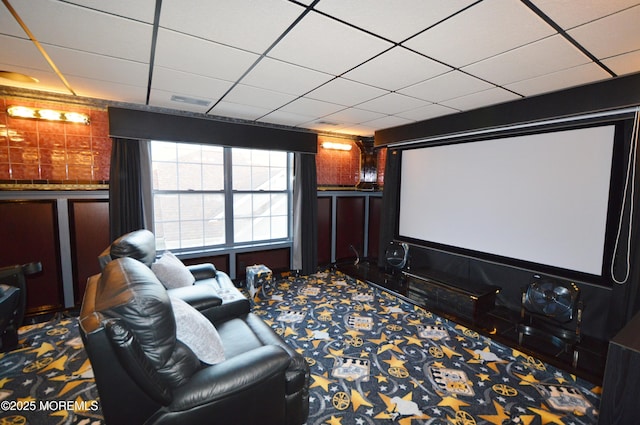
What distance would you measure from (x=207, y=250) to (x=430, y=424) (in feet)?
11.9

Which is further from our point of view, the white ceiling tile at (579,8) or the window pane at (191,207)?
the window pane at (191,207)

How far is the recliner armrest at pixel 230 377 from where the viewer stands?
1382 mm

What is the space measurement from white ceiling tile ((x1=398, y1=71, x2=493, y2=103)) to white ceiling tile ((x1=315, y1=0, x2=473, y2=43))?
93 centimetres

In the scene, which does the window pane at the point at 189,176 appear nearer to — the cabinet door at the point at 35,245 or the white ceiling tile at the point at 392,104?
the cabinet door at the point at 35,245

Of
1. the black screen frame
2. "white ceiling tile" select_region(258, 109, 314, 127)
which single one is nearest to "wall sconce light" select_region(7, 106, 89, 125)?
"white ceiling tile" select_region(258, 109, 314, 127)

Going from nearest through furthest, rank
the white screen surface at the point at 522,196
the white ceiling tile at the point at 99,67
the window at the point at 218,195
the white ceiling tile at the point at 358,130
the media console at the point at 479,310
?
the white ceiling tile at the point at 99,67 → the media console at the point at 479,310 → the white screen surface at the point at 522,196 → the window at the point at 218,195 → the white ceiling tile at the point at 358,130

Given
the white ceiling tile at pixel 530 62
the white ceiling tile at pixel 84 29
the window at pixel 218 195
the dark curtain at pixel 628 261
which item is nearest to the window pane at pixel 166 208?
the window at pixel 218 195

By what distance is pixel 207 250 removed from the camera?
14.4 ft

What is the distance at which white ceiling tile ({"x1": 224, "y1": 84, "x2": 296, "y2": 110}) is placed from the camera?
117 inches

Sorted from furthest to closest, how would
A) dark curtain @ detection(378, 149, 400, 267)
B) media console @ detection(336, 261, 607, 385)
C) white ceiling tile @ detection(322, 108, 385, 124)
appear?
dark curtain @ detection(378, 149, 400, 267)
white ceiling tile @ detection(322, 108, 385, 124)
media console @ detection(336, 261, 607, 385)

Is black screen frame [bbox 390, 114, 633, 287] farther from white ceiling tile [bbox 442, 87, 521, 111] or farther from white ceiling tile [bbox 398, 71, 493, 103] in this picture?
white ceiling tile [bbox 398, 71, 493, 103]

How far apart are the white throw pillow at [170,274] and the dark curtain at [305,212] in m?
2.33

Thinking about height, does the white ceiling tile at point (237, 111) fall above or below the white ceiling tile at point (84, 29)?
above

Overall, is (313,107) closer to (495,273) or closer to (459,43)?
(459,43)
